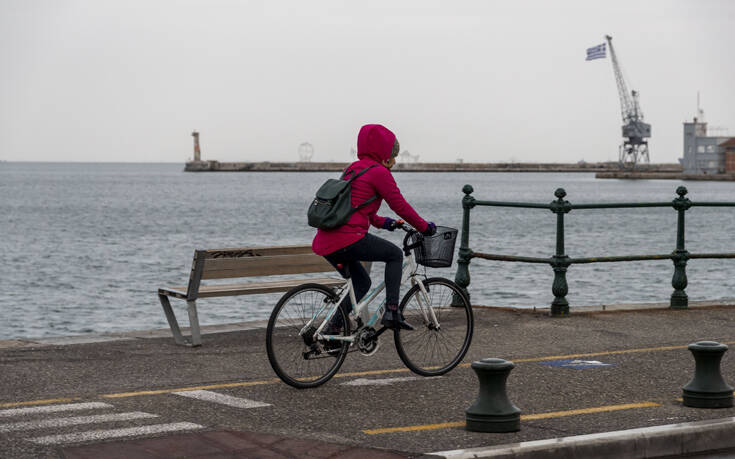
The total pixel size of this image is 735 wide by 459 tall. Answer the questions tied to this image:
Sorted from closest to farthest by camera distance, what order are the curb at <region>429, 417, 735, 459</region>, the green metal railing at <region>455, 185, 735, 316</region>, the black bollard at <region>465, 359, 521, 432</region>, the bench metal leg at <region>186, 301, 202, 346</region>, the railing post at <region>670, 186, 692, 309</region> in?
1. the curb at <region>429, 417, 735, 459</region>
2. the black bollard at <region>465, 359, 521, 432</region>
3. the bench metal leg at <region>186, 301, 202, 346</region>
4. the green metal railing at <region>455, 185, 735, 316</region>
5. the railing post at <region>670, 186, 692, 309</region>

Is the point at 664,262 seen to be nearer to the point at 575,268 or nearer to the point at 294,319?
the point at 575,268

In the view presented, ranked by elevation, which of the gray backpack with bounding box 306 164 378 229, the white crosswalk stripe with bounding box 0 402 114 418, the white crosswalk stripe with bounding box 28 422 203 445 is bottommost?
the white crosswalk stripe with bounding box 0 402 114 418

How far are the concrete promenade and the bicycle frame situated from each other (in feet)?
1.29

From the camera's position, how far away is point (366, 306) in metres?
7.15

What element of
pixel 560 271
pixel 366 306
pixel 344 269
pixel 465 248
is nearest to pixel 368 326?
pixel 366 306

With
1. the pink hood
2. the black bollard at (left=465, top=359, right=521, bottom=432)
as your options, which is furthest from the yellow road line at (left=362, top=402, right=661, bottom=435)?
the pink hood

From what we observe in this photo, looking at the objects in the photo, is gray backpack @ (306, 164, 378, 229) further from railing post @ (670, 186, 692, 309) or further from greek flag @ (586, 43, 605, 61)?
greek flag @ (586, 43, 605, 61)

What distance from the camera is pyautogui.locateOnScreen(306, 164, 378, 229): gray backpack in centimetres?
690

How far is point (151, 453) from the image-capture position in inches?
208

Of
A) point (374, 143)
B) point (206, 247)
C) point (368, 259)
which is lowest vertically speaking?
point (206, 247)

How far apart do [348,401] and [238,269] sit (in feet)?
8.46

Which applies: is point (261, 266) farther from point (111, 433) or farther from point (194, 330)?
point (111, 433)

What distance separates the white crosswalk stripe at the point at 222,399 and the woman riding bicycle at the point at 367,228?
931 mm

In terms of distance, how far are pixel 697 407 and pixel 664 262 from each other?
38.2 meters
